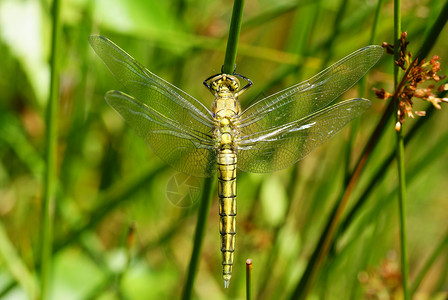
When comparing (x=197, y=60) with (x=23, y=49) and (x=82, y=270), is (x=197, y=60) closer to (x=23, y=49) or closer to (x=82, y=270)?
(x=23, y=49)

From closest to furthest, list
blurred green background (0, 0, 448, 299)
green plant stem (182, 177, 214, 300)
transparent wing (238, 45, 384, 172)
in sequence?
green plant stem (182, 177, 214, 300), transparent wing (238, 45, 384, 172), blurred green background (0, 0, 448, 299)

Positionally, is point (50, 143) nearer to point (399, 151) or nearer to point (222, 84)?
point (222, 84)

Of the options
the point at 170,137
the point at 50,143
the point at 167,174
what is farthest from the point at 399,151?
the point at 167,174

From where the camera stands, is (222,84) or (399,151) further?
(222,84)

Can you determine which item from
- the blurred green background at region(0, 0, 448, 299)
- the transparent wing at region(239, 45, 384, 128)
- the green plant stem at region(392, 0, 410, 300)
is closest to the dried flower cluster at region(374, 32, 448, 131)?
the green plant stem at region(392, 0, 410, 300)

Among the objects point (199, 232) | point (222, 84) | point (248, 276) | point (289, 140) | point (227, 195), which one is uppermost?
point (222, 84)

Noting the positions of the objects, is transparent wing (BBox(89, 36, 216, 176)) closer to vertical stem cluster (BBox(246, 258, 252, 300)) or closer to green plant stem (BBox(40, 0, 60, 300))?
green plant stem (BBox(40, 0, 60, 300))
